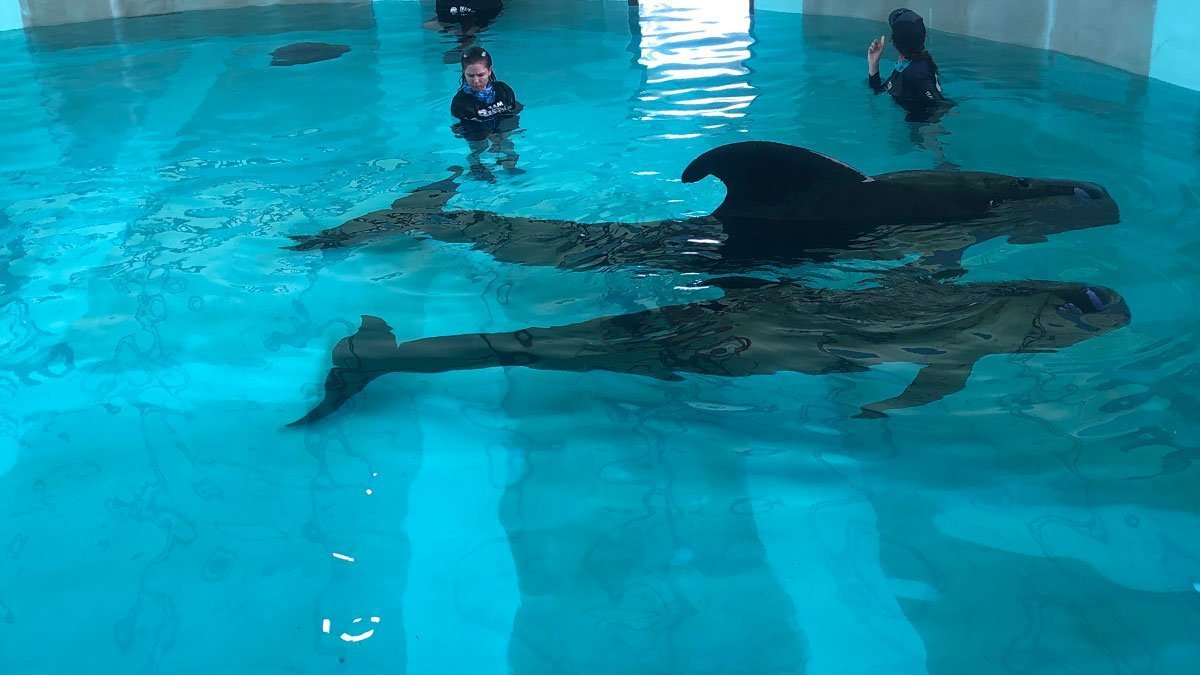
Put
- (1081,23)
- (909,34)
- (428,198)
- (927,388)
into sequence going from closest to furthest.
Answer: (927,388) → (428,198) → (909,34) → (1081,23)

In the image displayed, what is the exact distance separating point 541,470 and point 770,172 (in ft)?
5.76

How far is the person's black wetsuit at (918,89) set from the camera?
670 cm

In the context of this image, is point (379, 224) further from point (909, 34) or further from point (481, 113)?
point (909, 34)

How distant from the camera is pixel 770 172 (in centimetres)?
439

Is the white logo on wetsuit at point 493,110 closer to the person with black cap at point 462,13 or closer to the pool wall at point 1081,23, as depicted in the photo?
the person with black cap at point 462,13

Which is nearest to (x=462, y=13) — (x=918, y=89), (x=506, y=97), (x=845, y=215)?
(x=506, y=97)

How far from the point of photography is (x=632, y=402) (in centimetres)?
384

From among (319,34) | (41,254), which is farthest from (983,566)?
(319,34)

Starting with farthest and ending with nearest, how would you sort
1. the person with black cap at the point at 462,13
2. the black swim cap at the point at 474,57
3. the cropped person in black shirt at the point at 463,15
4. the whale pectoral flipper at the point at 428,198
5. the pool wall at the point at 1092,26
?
the person with black cap at the point at 462,13 < the cropped person in black shirt at the point at 463,15 < the pool wall at the point at 1092,26 < the black swim cap at the point at 474,57 < the whale pectoral flipper at the point at 428,198

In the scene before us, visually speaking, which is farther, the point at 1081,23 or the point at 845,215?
the point at 1081,23

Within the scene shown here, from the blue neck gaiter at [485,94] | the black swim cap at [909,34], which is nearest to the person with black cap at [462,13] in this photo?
the blue neck gaiter at [485,94]

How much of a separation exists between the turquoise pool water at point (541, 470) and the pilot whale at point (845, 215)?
0.18m

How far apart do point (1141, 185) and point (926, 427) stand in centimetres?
319

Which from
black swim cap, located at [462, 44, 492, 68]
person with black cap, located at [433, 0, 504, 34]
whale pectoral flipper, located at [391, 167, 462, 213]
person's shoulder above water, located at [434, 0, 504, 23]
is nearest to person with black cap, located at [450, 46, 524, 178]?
black swim cap, located at [462, 44, 492, 68]
